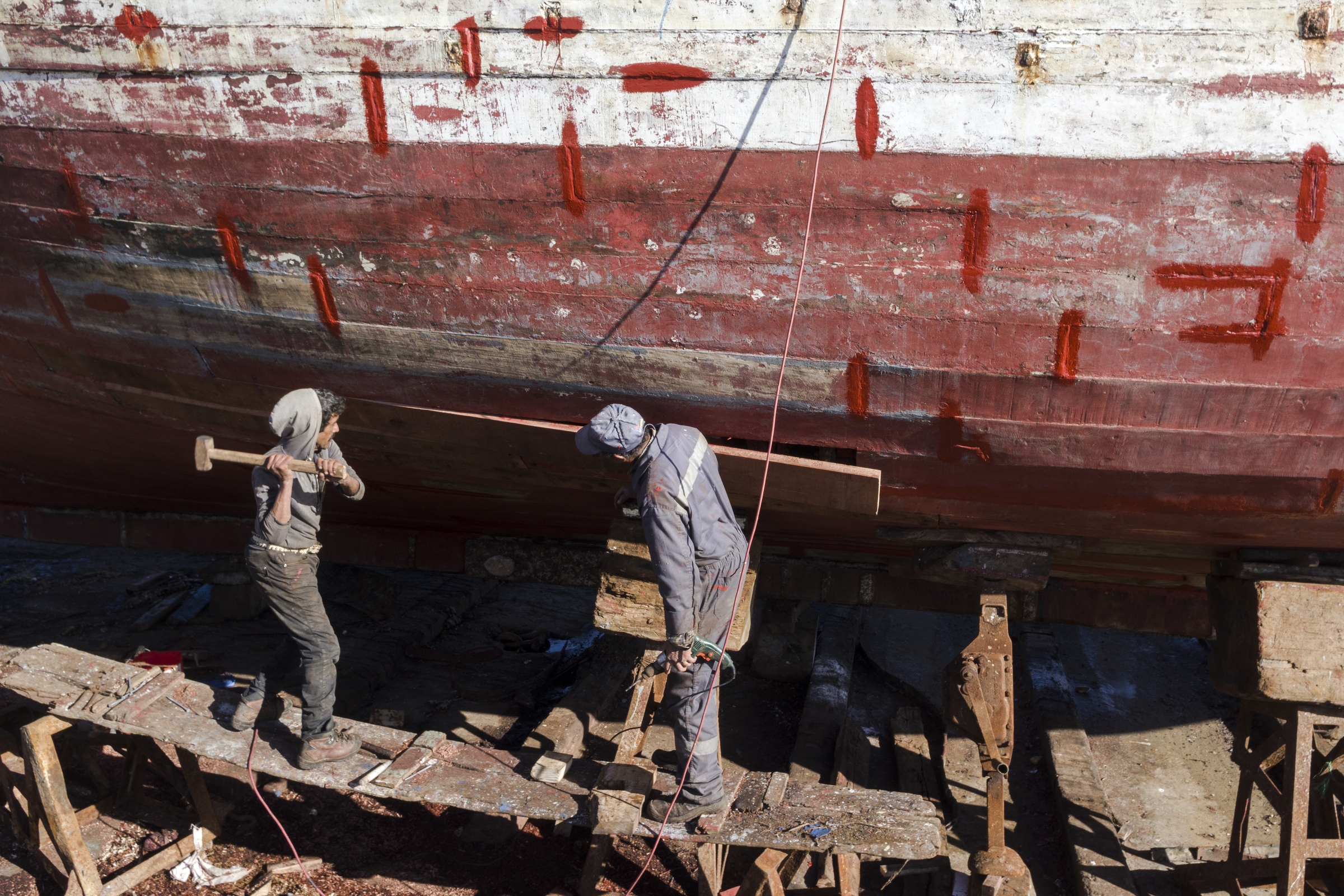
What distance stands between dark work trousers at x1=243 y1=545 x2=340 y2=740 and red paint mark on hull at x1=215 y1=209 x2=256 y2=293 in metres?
0.95

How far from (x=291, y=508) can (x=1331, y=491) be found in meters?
3.52

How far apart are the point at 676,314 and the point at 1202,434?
1704mm

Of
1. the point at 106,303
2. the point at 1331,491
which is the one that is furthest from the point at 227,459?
the point at 1331,491

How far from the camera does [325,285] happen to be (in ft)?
10.4

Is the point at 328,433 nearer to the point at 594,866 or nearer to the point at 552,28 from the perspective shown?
the point at 552,28

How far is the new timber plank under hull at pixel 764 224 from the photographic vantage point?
2.54 m

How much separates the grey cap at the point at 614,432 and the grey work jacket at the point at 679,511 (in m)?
0.07

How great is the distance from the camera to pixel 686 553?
290 cm

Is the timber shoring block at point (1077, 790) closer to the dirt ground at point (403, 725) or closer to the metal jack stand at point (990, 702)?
the metal jack stand at point (990, 702)

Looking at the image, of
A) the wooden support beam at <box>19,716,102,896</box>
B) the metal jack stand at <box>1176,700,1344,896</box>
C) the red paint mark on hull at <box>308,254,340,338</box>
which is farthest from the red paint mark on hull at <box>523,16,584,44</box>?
the metal jack stand at <box>1176,700,1344,896</box>

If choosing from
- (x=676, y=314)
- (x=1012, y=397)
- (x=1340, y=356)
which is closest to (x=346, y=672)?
(x=676, y=314)

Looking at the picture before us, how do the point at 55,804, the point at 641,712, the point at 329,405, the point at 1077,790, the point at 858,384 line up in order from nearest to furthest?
the point at 858,384, the point at 329,405, the point at 55,804, the point at 641,712, the point at 1077,790

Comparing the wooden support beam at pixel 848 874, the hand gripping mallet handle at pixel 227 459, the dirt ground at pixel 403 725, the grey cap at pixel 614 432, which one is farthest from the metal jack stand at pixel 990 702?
the hand gripping mallet handle at pixel 227 459

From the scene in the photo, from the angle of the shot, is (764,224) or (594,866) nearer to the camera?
(764,224)
